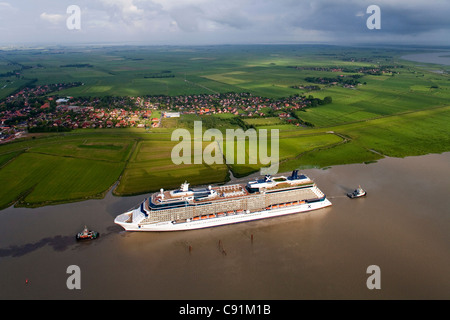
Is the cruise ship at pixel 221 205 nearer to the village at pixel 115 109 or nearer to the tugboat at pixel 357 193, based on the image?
the tugboat at pixel 357 193

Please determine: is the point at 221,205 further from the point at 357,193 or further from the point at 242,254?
the point at 357,193

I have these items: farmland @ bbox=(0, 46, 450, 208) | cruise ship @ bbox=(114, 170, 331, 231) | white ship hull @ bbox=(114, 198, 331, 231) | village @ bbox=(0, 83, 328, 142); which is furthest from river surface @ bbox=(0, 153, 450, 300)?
village @ bbox=(0, 83, 328, 142)

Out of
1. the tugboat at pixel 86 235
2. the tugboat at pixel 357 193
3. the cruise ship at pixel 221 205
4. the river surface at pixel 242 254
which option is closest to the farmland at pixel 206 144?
the river surface at pixel 242 254

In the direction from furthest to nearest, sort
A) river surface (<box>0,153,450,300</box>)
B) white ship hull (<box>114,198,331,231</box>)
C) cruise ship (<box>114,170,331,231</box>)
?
cruise ship (<box>114,170,331,231</box>)
white ship hull (<box>114,198,331,231</box>)
river surface (<box>0,153,450,300</box>)

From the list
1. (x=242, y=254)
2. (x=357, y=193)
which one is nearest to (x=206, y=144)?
(x=357, y=193)

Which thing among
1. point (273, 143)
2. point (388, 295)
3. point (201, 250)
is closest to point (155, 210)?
point (201, 250)

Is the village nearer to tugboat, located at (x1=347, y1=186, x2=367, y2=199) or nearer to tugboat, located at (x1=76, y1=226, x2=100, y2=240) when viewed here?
tugboat, located at (x1=347, y1=186, x2=367, y2=199)
